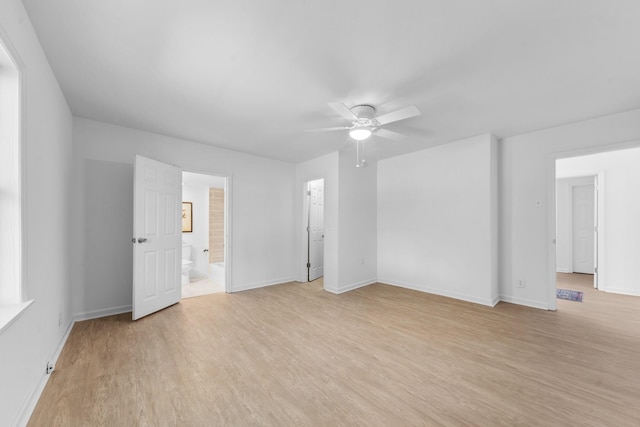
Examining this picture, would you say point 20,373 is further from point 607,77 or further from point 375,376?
point 607,77

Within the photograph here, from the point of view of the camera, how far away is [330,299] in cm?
395

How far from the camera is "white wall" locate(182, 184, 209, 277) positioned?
591cm

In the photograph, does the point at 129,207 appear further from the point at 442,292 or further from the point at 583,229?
the point at 583,229

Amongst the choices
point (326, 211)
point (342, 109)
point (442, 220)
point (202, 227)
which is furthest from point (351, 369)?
point (202, 227)

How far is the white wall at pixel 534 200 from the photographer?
3215mm

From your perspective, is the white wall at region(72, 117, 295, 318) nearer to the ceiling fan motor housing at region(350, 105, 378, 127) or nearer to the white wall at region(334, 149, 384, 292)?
the white wall at region(334, 149, 384, 292)

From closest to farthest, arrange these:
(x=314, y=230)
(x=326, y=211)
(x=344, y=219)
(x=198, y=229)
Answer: (x=344, y=219) < (x=326, y=211) < (x=314, y=230) < (x=198, y=229)

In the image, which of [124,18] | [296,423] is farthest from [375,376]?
[124,18]

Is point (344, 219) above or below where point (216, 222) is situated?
above

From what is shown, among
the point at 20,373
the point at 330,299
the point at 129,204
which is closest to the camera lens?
the point at 20,373

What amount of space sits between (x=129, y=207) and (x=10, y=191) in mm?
2056

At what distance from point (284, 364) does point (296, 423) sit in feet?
2.13

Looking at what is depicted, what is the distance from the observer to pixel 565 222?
18.8 ft

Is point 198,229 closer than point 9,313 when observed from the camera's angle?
No
